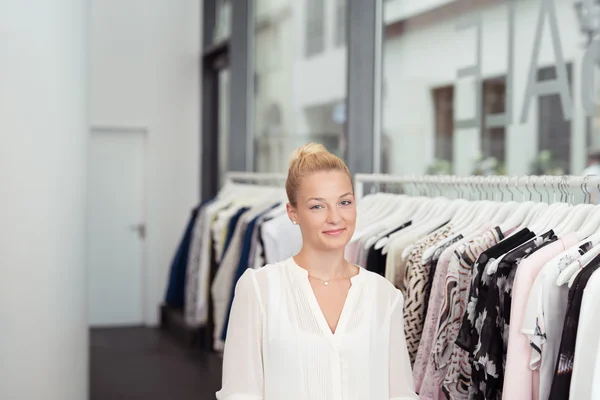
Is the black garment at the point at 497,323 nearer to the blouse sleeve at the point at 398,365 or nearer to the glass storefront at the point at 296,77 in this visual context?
the blouse sleeve at the point at 398,365

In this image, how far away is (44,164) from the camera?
3.59 metres

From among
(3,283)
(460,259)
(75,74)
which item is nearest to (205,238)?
(75,74)

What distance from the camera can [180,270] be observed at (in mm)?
7293

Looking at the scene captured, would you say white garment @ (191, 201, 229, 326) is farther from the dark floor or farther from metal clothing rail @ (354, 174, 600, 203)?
metal clothing rail @ (354, 174, 600, 203)

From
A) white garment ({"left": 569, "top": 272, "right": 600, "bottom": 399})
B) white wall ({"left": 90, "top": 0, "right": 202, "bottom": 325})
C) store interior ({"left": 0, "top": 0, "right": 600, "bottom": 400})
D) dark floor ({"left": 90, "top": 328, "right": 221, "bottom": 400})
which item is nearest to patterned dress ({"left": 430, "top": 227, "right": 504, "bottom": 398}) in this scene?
store interior ({"left": 0, "top": 0, "right": 600, "bottom": 400})

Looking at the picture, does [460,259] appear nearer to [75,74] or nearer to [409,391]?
[409,391]

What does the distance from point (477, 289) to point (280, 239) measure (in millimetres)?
2059

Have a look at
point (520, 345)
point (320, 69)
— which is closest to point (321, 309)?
point (520, 345)

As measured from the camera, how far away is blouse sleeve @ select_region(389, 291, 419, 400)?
208cm

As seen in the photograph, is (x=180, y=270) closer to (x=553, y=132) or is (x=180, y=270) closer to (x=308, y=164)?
(x=553, y=132)

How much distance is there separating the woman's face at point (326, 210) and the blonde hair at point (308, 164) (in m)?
0.02

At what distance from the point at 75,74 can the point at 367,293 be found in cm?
247

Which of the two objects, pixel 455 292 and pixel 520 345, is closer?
pixel 520 345

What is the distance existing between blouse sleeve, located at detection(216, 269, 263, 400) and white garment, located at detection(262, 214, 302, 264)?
7.93ft
